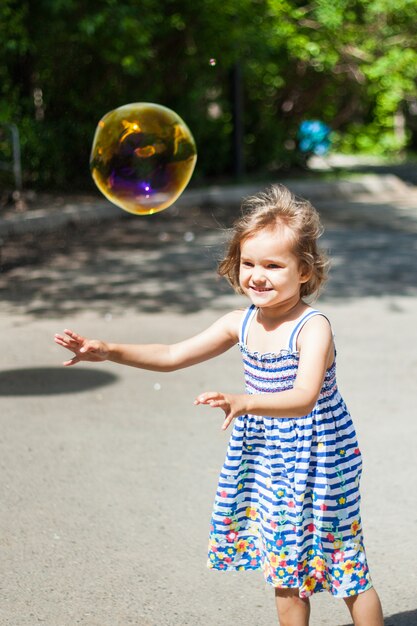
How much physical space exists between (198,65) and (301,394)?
17.3 m

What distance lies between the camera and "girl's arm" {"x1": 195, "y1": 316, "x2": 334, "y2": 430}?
2.46 meters

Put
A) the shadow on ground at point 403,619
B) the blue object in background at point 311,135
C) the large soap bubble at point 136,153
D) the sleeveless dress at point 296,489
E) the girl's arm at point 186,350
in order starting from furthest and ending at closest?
1. the blue object in background at point 311,135
2. the large soap bubble at point 136,153
3. the shadow on ground at point 403,619
4. the girl's arm at point 186,350
5. the sleeveless dress at point 296,489

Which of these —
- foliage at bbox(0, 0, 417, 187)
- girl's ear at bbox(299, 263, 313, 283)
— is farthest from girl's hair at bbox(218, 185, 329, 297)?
foliage at bbox(0, 0, 417, 187)

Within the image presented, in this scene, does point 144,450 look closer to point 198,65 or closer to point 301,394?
point 301,394

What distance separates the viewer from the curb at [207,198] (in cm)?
1337

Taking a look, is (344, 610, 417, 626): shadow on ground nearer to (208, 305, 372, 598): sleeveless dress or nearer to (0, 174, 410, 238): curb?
(208, 305, 372, 598): sleeveless dress

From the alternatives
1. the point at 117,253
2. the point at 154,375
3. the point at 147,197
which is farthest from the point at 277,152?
the point at 147,197

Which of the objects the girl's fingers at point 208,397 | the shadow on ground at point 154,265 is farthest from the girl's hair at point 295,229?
the shadow on ground at point 154,265

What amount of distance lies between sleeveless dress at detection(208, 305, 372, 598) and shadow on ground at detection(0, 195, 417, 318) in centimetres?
397

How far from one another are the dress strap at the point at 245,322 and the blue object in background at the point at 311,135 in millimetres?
20320

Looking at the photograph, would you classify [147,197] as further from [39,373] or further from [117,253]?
[117,253]

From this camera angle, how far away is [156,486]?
4531mm

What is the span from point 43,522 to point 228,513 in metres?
1.46

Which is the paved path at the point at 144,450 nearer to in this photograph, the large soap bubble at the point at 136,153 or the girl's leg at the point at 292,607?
the girl's leg at the point at 292,607
